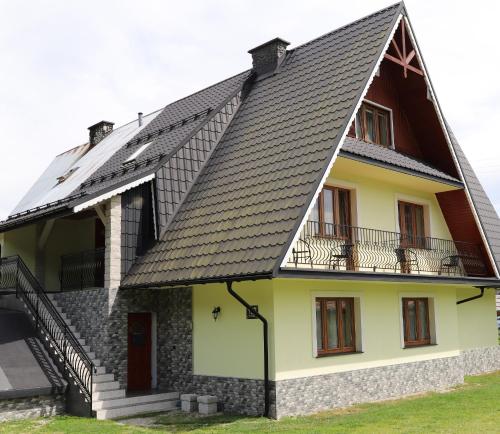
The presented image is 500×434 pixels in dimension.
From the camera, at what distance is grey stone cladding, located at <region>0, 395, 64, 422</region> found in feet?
35.8

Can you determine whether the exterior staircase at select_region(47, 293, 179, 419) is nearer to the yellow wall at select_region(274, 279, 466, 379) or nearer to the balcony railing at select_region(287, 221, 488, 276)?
the yellow wall at select_region(274, 279, 466, 379)

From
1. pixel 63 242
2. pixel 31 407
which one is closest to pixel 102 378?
pixel 31 407

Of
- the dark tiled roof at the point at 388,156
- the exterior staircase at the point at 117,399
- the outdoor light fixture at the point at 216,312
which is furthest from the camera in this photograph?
the dark tiled roof at the point at 388,156

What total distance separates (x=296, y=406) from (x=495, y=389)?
6.49 metres

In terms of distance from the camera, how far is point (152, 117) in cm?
2028

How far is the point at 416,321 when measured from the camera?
15.2 meters

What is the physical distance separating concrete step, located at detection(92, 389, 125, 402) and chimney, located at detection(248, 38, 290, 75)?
935cm

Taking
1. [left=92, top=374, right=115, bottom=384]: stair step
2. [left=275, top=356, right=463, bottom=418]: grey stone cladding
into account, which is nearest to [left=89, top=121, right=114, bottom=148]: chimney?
[left=92, top=374, right=115, bottom=384]: stair step

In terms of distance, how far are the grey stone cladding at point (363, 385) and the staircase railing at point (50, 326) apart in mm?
3934

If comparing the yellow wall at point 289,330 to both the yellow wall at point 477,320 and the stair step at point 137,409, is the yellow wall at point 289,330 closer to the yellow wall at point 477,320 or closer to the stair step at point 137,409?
the stair step at point 137,409

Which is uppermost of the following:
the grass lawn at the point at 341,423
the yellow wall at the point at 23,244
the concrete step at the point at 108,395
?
the yellow wall at the point at 23,244

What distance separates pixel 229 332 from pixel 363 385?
3237 millimetres

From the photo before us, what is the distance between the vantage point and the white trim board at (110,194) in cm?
1235

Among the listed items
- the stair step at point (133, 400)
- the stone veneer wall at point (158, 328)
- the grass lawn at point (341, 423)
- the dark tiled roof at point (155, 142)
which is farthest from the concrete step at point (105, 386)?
the dark tiled roof at point (155, 142)
